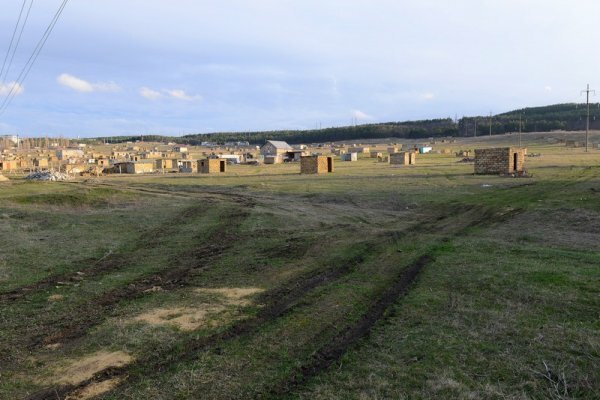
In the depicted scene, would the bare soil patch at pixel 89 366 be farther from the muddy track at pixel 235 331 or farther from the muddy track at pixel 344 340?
the muddy track at pixel 344 340

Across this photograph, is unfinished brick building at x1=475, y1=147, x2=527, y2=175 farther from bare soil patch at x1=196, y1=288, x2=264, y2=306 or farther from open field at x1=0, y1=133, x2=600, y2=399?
bare soil patch at x1=196, y1=288, x2=264, y2=306

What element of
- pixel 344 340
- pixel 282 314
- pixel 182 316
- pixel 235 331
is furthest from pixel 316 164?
pixel 344 340

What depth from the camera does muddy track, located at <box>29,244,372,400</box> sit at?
17.1 feet

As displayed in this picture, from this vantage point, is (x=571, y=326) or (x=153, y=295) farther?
(x=153, y=295)

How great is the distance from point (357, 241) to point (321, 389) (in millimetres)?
8233

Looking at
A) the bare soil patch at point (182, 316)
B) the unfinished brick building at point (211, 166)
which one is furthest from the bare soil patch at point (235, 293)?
the unfinished brick building at point (211, 166)

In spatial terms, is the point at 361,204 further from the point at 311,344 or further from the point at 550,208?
the point at 311,344

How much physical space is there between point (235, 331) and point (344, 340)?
4.61 feet

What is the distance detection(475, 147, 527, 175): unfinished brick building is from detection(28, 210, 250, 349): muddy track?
24.7 meters

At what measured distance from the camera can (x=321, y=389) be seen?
4.92 metres

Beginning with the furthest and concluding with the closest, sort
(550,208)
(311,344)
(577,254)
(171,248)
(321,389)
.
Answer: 1. (550,208)
2. (171,248)
3. (577,254)
4. (311,344)
5. (321,389)

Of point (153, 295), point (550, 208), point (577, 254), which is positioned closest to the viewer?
point (153, 295)

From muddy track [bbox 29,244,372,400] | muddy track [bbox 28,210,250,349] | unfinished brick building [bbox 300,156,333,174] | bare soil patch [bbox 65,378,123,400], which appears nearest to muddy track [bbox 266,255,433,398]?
muddy track [bbox 29,244,372,400]

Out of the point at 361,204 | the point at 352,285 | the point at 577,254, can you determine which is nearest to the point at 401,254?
the point at 352,285
